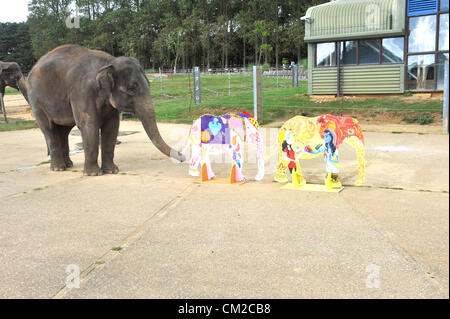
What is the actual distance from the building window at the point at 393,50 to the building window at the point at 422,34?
0.37 metres

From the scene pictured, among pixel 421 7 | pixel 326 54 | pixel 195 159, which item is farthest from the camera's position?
pixel 326 54

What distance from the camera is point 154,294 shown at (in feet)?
11.1

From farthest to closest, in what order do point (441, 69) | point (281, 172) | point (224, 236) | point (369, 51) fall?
1. point (369, 51)
2. point (441, 69)
3. point (281, 172)
4. point (224, 236)

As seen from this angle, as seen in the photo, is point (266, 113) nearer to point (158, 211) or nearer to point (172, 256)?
point (158, 211)

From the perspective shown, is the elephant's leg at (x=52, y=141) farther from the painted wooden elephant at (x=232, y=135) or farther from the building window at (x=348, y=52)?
the building window at (x=348, y=52)

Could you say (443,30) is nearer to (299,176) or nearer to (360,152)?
(360,152)

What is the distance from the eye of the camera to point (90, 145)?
7.98 meters

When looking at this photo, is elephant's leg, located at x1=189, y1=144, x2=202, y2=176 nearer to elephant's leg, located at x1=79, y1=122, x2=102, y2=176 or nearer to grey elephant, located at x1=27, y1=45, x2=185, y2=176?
grey elephant, located at x1=27, y1=45, x2=185, y2=176

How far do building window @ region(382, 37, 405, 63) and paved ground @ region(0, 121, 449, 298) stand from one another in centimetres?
1160

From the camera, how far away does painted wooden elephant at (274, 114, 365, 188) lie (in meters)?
6.57

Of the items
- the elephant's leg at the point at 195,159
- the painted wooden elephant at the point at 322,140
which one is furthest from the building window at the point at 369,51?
the elephant's leg at the point at 195,159

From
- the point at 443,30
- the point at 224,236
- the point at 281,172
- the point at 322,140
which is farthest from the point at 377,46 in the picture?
the point at 224,236

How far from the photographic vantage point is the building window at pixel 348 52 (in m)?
19.2

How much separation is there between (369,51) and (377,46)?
369mm
